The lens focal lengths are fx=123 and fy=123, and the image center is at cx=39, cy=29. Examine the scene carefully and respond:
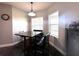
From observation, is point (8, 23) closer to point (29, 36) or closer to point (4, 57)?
point (29, 36)

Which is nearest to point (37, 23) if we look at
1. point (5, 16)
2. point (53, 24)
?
point (53, 24)

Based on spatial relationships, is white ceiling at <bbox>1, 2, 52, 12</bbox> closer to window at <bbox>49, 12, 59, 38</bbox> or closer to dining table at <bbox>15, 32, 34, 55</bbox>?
window at <bbox>49, 12, 59, 38</bbox>

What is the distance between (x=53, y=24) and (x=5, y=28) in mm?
772

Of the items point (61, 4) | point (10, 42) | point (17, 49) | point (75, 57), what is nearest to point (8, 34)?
point (10, 42)

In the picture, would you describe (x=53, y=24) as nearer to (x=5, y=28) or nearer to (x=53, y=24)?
(x=53, y=24)

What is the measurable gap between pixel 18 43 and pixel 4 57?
12.3 inches

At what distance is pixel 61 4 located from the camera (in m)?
1.92

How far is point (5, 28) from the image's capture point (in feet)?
6.46

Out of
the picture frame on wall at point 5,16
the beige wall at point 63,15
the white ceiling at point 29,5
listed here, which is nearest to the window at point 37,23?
the beige wall at point 63,15

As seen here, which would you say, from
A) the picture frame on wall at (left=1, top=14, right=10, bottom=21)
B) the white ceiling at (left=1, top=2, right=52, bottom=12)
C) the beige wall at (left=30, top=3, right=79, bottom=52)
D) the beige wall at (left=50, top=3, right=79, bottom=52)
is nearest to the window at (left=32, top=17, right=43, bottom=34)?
the beige wall at (left=30, top=3, right=79, bottom=52)

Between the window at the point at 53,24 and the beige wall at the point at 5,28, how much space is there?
641 millimetres

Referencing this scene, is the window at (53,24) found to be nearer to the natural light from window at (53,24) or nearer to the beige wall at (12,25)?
the natural light from window at (53,24)

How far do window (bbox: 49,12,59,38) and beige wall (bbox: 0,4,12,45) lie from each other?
0.64m

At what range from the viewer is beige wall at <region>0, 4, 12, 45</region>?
6.30 ft
